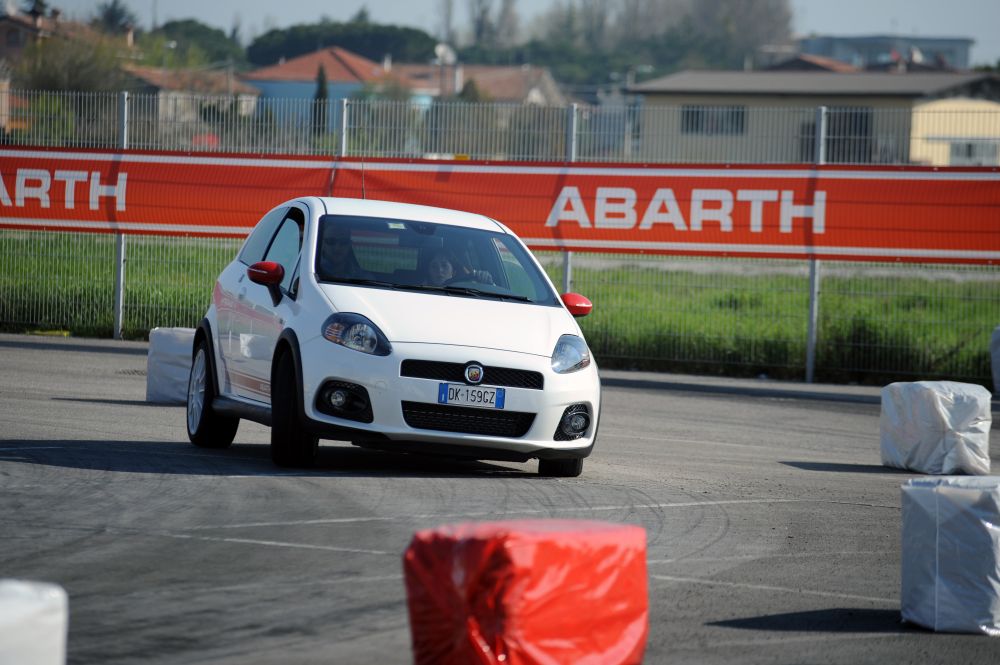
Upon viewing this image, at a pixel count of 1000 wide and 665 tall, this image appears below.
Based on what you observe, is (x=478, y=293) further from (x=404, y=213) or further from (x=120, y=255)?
(x=120, y=255)

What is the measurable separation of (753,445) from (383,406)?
462 cm

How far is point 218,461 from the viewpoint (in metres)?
9.95

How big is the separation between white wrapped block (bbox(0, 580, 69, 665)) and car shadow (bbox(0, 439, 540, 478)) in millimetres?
5369

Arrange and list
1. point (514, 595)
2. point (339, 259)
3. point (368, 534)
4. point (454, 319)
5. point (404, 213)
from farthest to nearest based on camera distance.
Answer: point (404, 213), point (339, 259), point (454, 319), point (368, 534), point (514, 595)

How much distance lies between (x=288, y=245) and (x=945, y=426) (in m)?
4.68

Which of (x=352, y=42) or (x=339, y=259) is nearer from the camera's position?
(x=339, y=259)

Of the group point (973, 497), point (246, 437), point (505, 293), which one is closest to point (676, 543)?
point (973, 497)

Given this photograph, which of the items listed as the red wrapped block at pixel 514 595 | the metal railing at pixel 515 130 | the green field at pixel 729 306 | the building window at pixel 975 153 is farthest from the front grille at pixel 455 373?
the building window at pixel 975 153

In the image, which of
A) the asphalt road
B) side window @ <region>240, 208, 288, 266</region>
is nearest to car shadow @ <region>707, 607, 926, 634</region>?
the asphalt road

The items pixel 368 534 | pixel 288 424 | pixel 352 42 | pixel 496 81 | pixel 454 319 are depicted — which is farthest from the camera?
pixel 352 42

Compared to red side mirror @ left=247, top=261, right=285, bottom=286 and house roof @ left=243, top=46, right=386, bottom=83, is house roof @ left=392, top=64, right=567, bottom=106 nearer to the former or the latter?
house roof @ left=243, top=46, right=386, bottom=83

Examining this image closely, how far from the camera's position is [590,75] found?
7347 inches

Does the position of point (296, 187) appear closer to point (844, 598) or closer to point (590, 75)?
point (844, 598)

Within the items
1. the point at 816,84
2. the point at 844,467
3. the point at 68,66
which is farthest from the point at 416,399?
the point at 816,84
